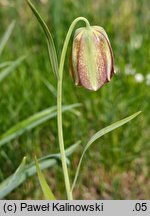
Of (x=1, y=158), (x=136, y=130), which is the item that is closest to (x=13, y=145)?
(x=1, y=158)

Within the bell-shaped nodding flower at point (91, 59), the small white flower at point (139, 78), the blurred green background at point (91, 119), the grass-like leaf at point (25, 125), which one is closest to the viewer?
the bell-shaped nodding flower at point (91, 59)

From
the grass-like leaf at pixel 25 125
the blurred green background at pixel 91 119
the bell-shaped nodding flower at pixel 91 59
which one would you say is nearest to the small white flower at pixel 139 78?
the blurred green background at pixel 91 119

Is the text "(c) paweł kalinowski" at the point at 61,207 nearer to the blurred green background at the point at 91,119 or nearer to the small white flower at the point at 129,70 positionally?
the blurred green background at the point at 91,119

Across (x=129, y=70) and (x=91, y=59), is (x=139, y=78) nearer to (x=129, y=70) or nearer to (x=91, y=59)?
(x=129, y=70)

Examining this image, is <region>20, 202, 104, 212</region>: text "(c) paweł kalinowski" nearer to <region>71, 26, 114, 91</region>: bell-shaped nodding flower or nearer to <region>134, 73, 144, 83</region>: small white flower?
<region>71, 26, 114, 91</region>: bell-shaped nodding flower

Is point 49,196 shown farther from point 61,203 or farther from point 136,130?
point 136,130

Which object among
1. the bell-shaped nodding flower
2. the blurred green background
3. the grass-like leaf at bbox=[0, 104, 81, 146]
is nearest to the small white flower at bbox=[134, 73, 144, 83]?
the blurred green background
